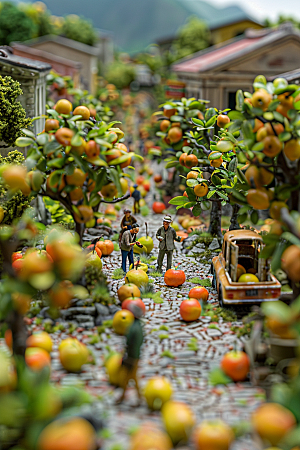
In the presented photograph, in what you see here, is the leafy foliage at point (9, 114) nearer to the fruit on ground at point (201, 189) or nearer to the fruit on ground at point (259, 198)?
the fruit on ground at point (201, 189)

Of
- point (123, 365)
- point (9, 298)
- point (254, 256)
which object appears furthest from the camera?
point (254, 256)

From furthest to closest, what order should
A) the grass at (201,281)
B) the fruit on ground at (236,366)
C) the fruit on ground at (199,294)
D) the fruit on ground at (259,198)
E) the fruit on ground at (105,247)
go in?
the fruit on ground at (105,247), the grass at (201,281), the fruit on ground at (199,294), the fruit on ground at (259,198), the fruit on ground at (236,366)

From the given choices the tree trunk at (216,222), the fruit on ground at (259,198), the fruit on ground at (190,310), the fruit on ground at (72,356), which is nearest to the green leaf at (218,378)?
the fruit on ground at (190,310)

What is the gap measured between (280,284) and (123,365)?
413 cm

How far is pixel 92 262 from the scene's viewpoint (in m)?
12.2

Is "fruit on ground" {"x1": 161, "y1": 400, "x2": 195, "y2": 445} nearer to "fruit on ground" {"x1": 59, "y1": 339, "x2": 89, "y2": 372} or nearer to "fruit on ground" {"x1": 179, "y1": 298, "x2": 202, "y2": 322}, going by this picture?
"fruit on ground" {"x1": 59, "y1": 339, "x2": 89, "y2": 372}

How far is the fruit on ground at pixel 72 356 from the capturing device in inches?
332

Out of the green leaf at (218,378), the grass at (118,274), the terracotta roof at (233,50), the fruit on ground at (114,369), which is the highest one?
the terracotta roof at (233,50)

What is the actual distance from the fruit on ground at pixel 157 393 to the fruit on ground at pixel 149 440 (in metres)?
0.87

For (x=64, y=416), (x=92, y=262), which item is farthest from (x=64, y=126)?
(x=64, y=416)

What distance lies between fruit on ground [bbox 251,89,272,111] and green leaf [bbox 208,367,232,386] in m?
4.38

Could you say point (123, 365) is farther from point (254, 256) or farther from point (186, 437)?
point (254, 256)

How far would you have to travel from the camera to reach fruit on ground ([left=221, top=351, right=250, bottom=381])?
827 cm

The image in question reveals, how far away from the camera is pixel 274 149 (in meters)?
8.85
